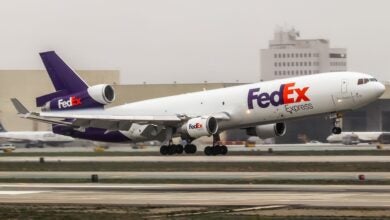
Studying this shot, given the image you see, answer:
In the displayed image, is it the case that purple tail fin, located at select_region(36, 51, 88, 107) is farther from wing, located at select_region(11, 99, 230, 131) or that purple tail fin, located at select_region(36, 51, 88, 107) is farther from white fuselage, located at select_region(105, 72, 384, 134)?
white fuselage, located at select_region(105, 72, 384, 134)

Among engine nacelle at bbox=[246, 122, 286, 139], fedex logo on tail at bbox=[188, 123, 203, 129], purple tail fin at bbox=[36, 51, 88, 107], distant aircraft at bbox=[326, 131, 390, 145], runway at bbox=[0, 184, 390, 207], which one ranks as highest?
purple tail fin at bbox=[36, 51, 88, 107]

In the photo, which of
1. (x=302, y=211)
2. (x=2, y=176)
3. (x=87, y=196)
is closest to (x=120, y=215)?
(x=302, y=211)

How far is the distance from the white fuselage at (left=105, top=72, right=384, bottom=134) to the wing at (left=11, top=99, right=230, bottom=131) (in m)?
1.25

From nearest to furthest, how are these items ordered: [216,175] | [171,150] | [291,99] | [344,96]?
[216,175], [344,96], [291,99], [171,150]

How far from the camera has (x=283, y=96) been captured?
67.0 meters

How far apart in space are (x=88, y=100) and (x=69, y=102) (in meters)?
1.70

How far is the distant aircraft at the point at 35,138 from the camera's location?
447 feet

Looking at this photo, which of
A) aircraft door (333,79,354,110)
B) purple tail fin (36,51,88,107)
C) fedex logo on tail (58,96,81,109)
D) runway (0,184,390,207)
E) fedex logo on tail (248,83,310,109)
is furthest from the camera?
purple tail fin (36,51,88,107)

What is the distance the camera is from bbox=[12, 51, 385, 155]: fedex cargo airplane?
66.1 metres

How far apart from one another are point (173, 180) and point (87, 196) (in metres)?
11.3

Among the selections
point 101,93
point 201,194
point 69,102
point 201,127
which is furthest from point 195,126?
point 201,194

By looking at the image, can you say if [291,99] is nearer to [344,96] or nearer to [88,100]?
[344,96]

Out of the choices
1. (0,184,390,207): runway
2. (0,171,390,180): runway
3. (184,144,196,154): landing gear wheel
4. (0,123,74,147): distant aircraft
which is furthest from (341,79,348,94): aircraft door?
(0,123,74,147): distant aircraft

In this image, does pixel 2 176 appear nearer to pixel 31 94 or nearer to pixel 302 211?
pixel 302 211
